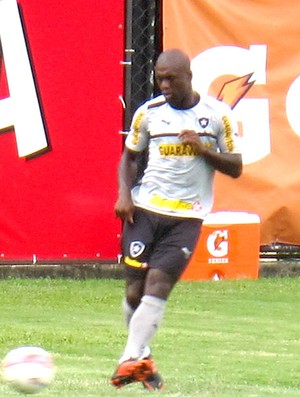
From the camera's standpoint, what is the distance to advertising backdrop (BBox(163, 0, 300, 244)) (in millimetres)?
14734

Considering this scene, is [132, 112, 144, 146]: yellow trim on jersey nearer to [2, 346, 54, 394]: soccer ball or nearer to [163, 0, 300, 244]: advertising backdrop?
[2, 346, 54, 394]: soccer ball

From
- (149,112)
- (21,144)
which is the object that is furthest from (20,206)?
(149,112)

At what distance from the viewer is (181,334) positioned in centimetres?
1062

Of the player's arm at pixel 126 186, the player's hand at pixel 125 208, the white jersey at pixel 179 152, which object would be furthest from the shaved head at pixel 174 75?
the player's hand at pixel 125 208

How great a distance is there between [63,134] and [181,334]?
4.15m

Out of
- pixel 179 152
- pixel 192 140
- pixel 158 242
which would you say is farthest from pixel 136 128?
pixel 158 242

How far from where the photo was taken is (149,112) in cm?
810

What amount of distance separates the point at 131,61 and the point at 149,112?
6404mm

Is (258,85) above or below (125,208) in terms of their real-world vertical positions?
below

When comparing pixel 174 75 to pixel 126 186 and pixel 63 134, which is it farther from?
pixel 63 134

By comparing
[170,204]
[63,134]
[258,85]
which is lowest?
[63,134]

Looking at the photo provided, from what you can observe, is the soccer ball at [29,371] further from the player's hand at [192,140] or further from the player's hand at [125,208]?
the player's hand at [192,140]

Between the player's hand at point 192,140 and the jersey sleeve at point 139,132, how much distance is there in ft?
0.99

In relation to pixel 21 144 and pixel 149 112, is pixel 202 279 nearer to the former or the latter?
pixel 21 144
